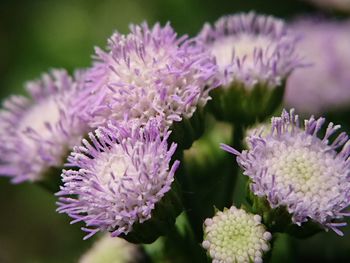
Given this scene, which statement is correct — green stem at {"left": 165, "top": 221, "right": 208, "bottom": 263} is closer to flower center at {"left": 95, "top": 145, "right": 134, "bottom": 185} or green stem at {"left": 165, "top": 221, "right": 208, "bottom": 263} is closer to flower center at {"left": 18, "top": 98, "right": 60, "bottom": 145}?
flower center at {"left": 95, "top": 145, "right": 134, "bottom": 185}

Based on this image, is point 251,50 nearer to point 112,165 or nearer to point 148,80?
point 148,80

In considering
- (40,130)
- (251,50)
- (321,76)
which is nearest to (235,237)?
(251,50)

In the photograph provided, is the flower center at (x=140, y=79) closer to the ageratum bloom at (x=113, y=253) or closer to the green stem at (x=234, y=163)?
the green stem at (x=234, y=163)

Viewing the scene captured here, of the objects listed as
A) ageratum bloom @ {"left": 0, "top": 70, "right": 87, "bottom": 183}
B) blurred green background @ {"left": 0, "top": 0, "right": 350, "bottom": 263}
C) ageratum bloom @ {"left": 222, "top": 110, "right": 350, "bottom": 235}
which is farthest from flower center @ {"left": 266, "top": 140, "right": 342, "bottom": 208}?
Answer: blurred green background @ {"left": 0, "top": 0, "right": 350, "bottom": 263}

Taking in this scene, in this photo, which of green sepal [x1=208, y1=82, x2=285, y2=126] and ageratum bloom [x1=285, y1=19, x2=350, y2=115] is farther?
ageratum bloom [x1=285, y1=19, x2=350, y2=115]

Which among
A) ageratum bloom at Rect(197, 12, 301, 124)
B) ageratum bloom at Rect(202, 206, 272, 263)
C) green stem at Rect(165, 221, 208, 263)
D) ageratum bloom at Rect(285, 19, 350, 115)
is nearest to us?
ageratum bloom at Rect(202, 206, 272, 263)

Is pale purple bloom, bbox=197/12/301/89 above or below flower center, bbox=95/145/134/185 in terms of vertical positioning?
above

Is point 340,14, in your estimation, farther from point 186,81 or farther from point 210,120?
point 186,81
